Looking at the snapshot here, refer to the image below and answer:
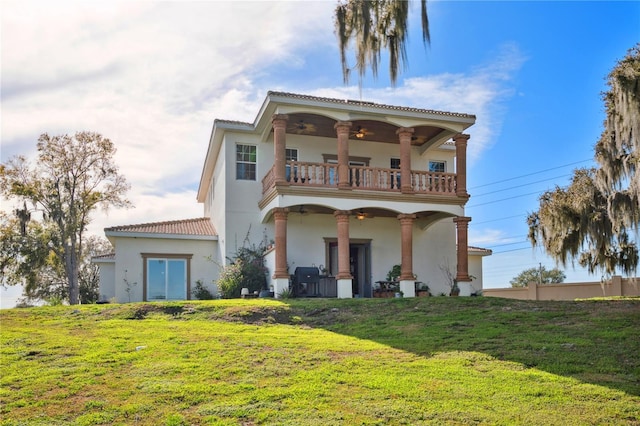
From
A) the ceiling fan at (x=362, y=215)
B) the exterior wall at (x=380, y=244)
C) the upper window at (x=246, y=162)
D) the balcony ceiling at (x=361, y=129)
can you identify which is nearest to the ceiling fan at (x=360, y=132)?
the balcony ceiling at (x=361, y=129)

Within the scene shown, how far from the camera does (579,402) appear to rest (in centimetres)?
926

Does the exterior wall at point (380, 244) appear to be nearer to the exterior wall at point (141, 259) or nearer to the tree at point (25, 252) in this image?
the exterior wall at point (141, 259)

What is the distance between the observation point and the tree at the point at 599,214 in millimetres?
20719

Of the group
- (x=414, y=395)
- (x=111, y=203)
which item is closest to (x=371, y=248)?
(x=111, y=203)

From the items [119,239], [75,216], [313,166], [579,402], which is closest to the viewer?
[579,402]

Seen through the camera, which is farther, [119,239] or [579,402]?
[119,239]

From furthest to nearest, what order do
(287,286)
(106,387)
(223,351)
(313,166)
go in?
1. (313,166)
2. (287,286)
3. (223,351)
4. (106,387)

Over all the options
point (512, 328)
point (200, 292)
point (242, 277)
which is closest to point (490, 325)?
point (512, 328)

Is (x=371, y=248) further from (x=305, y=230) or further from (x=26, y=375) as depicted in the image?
(x=26, y=375)

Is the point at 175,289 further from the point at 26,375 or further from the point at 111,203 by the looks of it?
the point at 26,375

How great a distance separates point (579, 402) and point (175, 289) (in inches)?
695

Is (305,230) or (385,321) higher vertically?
(305,230)

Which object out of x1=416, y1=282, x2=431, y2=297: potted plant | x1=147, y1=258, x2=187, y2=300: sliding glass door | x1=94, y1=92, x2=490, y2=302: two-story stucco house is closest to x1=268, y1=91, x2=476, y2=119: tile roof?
x1=94, y1=92, x2=490, y2=302: two-story stucco house

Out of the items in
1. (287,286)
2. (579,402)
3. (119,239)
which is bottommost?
(579,402)
